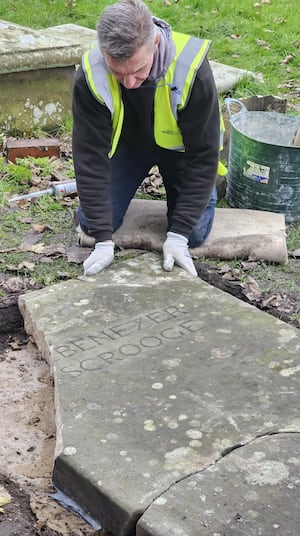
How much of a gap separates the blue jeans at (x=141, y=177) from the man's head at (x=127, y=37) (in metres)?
0.94

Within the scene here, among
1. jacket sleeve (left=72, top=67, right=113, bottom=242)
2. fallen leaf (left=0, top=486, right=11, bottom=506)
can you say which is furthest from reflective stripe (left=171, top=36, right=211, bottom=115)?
fallen leaf (left=0, top=486, right=11, bottom=506)

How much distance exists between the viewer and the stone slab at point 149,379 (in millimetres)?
2539

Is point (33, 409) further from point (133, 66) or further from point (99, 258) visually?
point (133, 66)

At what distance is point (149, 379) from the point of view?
3.01 meters

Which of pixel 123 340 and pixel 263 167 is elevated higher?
pixel 263 167

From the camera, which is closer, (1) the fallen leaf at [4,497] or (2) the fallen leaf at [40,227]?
(1) the fallen leaf at [4,497]

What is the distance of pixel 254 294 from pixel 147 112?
117 cm

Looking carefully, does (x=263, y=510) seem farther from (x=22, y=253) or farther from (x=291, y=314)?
(x=22, y=253)

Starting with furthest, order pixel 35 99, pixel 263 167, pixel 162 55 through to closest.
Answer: pixel 35 99
pixel 263 167
pixel 162 55

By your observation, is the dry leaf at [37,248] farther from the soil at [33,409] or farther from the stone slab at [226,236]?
the stone slab at [226,236]

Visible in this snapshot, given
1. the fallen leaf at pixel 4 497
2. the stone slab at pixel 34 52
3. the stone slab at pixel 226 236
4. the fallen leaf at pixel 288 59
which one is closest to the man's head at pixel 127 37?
the stone slab at pixel 226 236

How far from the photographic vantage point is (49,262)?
14.2 ft

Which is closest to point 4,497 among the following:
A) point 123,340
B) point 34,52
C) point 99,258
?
point 123,340

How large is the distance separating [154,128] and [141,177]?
629mm
